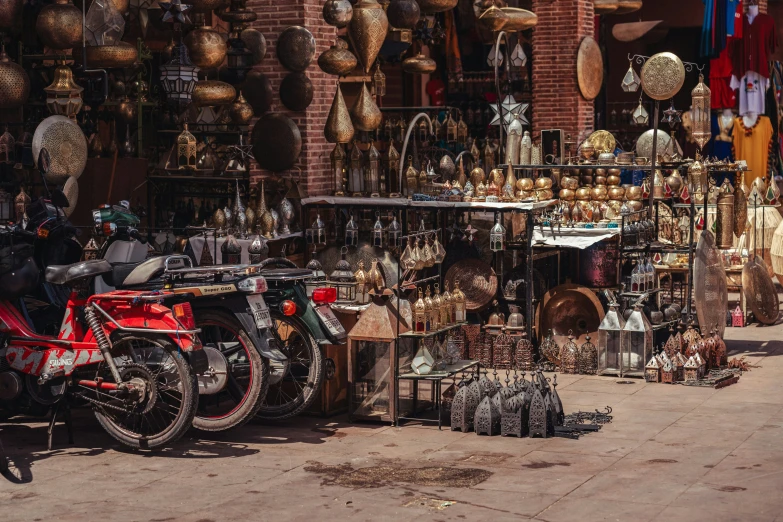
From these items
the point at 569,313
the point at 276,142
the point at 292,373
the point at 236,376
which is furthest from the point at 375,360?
the point at 276,142

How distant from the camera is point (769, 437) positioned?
930 cm

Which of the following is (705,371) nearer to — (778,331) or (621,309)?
(621,309)

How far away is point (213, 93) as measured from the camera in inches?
494

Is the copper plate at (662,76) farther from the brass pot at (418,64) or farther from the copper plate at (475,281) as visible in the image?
A: the brass pot at (418,64)

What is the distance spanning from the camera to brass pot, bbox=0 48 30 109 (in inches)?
460

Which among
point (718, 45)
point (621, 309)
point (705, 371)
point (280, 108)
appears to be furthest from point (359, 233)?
point (718, 45)

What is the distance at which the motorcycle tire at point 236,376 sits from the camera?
29.4 feet

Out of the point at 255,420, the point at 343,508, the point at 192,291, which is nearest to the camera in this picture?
the point at 343,508

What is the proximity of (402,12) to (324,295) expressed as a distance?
5.01 meters

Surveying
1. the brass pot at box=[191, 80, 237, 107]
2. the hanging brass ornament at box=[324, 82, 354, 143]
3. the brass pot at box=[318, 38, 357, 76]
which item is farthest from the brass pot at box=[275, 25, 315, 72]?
the brass pot at box=[191, 80, 237, 107]

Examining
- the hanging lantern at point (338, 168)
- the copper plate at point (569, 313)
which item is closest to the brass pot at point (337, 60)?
the hanging lantern at point (338, 168)

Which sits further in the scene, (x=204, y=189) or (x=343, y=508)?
(x=204, y=189)

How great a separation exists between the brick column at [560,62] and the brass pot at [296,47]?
587cm

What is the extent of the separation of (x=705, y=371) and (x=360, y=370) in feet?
10.9
